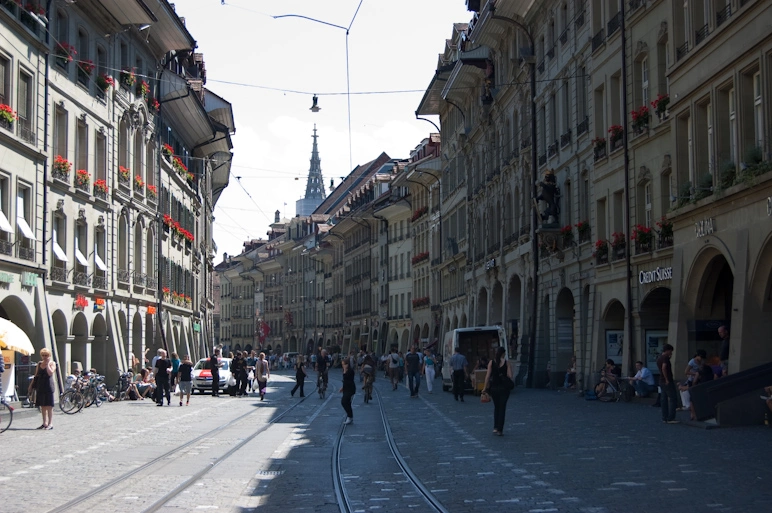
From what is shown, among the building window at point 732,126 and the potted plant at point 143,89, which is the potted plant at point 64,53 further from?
the building window at point 732,126

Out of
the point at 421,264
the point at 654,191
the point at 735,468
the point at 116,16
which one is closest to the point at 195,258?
the point at 421,264

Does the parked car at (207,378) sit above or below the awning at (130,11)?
below

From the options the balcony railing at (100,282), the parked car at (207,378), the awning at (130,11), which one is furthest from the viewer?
the parked car at (207,378)

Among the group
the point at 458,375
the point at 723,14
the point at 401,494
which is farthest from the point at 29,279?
the point at 401,494

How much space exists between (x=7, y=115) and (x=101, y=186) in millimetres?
10122

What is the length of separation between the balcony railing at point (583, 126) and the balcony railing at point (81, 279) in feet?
54.8

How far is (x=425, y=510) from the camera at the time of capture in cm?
1180

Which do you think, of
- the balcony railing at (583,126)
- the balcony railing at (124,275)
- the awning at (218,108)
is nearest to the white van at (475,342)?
the balcony railing at (583,126)

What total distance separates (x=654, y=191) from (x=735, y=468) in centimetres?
1750

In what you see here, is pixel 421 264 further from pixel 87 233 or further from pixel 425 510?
pixel 425 510

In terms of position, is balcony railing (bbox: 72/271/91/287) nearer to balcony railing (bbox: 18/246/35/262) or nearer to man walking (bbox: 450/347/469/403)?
balcony railing (bbox: 18/246/35/262)

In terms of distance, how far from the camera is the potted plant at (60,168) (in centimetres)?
3547

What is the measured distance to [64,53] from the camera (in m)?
35.9

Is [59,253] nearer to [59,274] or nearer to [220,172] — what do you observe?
[59,274]
